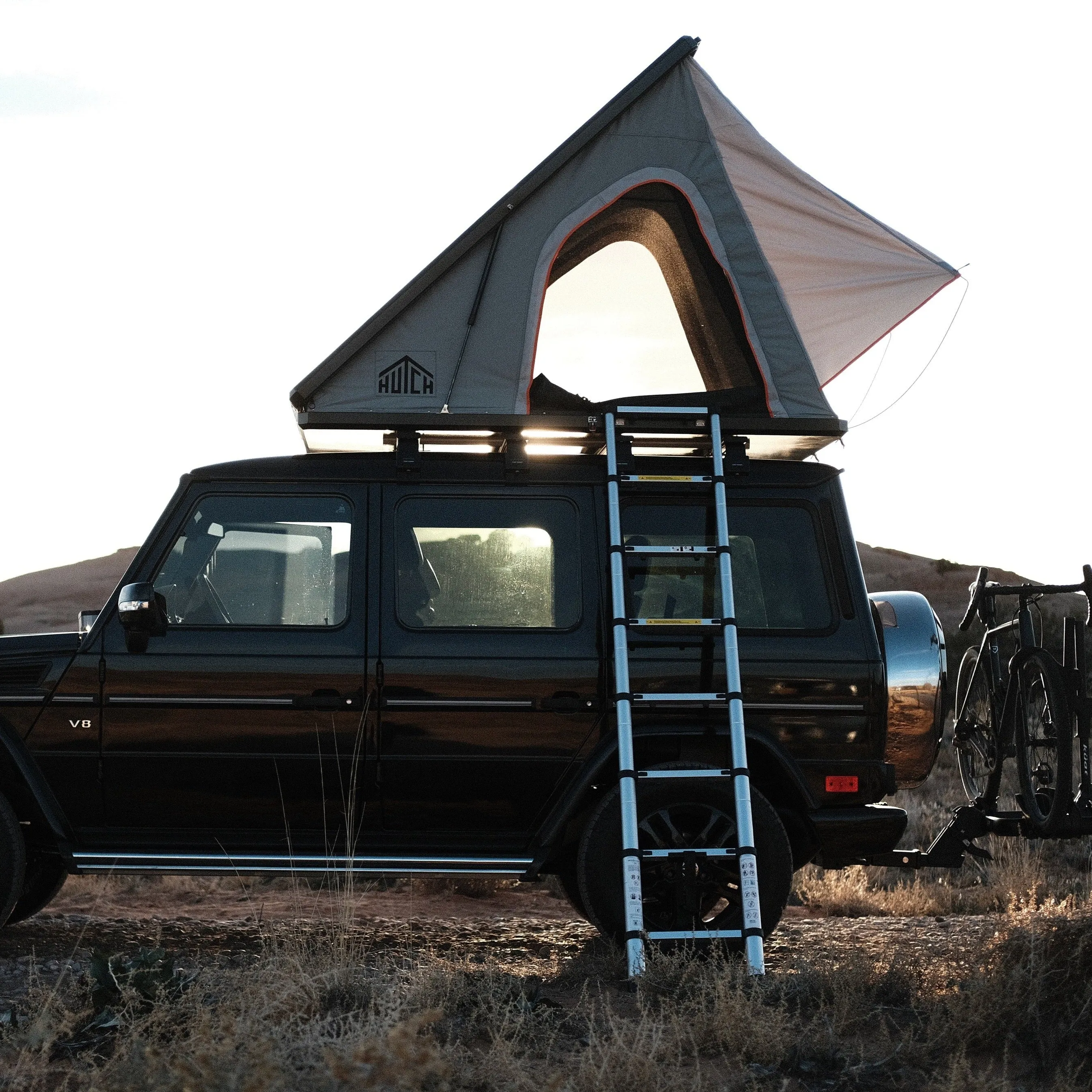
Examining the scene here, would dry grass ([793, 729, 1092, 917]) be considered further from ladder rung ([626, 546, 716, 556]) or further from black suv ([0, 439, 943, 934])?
ladder rung ([626, 546, 716, 556])

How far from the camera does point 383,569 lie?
19.1ft

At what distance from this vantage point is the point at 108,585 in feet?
144

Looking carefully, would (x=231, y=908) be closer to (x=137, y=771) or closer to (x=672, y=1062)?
(x=137, y=771)

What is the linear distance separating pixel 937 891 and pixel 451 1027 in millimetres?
5559

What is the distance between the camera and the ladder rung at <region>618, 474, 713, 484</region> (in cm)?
598

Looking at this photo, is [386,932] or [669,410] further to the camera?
[386,932]

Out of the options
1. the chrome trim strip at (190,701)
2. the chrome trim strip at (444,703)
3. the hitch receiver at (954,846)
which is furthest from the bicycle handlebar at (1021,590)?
Result: the chrome trim strip at (190,701)

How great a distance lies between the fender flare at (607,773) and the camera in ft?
18.7

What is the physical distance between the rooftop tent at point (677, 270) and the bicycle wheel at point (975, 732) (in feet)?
6.72

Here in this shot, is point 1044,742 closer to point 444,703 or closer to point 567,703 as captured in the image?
point 567,703

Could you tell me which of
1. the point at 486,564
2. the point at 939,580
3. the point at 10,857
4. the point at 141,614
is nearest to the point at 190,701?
the point at 141,614

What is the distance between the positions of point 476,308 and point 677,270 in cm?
119

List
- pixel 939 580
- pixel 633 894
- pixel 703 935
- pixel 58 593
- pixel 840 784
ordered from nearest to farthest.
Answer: pixel 633 894
pixel 703 935
pixel 840 784
pixel 939 580
pixel 58 593

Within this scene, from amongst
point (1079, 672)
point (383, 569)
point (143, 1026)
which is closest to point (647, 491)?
point (383, 569)
